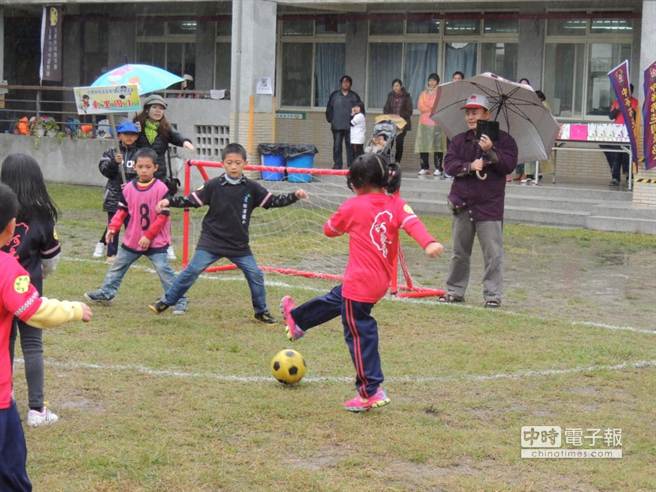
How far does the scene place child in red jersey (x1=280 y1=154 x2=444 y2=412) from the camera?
6.77 metres

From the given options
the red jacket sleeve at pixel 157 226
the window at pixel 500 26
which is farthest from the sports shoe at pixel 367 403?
the window at pixel 500 26

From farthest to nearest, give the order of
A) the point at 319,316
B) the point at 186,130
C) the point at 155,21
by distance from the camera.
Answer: the point at 155,21 → the point at 186,130 → the point at 319,316

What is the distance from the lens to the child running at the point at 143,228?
9.57 metres

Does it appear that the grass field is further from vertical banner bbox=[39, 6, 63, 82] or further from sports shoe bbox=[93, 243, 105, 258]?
vertical banner bbox=[39, 6, 63, 82]

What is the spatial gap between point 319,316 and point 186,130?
49.5 ft

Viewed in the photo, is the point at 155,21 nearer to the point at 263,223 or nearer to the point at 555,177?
the point at 555,177

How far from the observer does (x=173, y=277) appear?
965 cm

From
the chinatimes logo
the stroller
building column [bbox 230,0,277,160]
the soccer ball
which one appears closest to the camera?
the chinatimes logo

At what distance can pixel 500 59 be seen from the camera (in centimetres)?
2242

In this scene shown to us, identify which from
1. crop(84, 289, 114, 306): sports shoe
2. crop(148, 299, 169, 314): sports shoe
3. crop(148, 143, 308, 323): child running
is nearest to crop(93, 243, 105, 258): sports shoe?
crop(84, 289, 114, 306): sports shoe

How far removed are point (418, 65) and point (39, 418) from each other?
58.8 feet

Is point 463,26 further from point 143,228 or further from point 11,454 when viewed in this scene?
point 11,454

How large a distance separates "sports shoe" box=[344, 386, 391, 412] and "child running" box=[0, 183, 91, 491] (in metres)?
2.37

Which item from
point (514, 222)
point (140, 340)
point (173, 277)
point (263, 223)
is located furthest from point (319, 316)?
point (514, 222)
